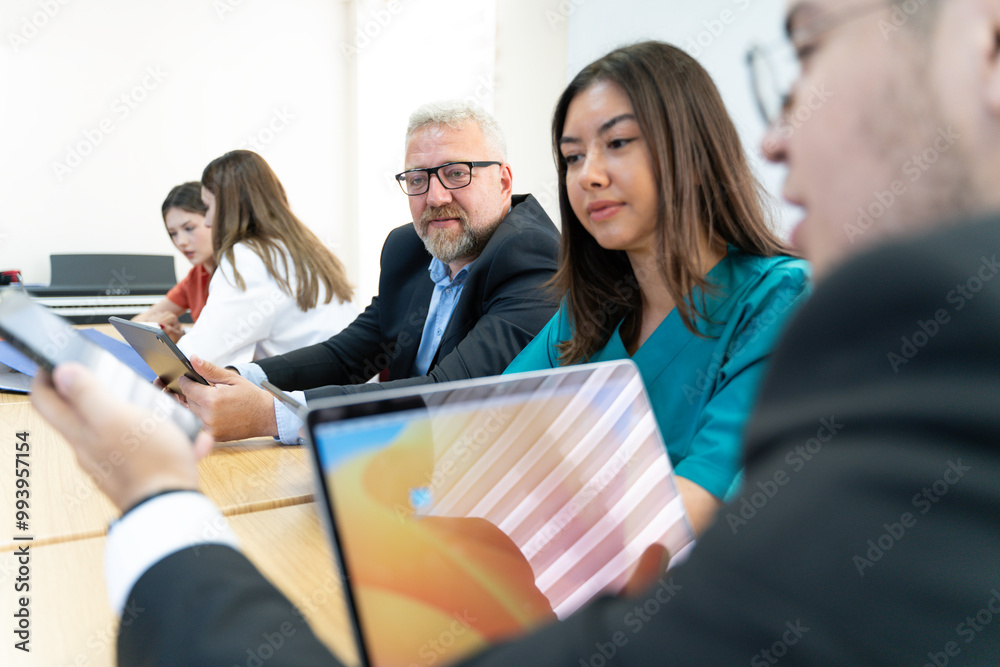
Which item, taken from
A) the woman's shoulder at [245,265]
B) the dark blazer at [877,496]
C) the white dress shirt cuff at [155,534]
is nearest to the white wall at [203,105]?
the woman's shoulder at [245,265]

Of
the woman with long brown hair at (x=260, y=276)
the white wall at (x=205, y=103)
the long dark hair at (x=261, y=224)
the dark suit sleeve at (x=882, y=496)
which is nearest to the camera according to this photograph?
the dark suit sleeve at (x=882, y=496)

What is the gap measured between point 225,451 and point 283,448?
0.32ft

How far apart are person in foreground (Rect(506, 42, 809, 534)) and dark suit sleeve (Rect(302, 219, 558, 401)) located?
0.37m

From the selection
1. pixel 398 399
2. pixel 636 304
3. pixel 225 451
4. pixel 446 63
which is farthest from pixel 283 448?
pixel 446 63

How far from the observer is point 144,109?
4.56 m

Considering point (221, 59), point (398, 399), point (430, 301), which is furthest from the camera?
point (221, 59)

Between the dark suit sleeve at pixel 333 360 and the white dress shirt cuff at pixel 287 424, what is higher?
the white dress shirt cuff at pixel 287 424

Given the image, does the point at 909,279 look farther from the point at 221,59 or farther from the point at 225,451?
the point at 221,59

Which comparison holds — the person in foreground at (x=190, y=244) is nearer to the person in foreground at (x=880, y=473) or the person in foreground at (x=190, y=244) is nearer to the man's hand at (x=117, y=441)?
the man's hand at (x=117, y=441)

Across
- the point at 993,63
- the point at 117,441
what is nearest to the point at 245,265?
the point at 117,441

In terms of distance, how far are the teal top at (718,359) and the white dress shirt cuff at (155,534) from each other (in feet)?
1.88

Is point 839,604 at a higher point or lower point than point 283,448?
higher

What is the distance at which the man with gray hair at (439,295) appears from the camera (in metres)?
1.25

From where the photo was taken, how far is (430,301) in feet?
5.97
